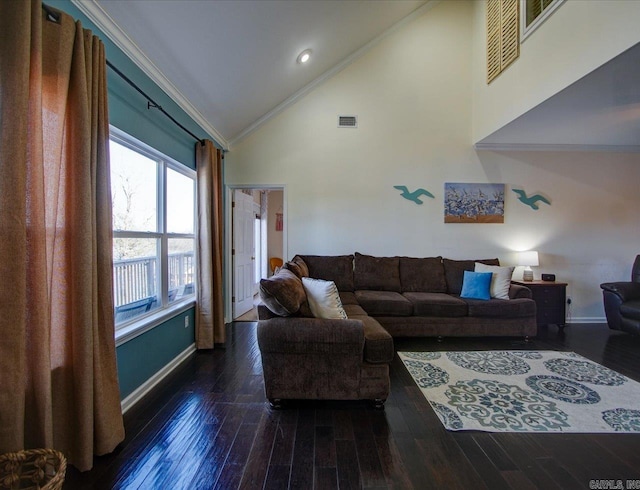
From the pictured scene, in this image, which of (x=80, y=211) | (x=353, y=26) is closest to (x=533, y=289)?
(x=353, y=26)

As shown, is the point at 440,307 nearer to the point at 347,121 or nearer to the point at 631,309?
the point at 631,309

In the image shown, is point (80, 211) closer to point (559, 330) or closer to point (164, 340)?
point (164, 340)

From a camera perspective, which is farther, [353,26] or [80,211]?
[353,26]

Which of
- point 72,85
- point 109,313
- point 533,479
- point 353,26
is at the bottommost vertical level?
point 533,479

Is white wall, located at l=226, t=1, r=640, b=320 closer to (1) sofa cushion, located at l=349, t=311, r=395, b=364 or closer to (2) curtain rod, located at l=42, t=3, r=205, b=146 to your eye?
(2) curtain rod, located at l=42, t=3, r=205, b=146

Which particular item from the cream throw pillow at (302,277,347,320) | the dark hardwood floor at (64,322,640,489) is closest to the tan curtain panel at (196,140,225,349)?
the dark hardwood floor at (64,322,640,489)

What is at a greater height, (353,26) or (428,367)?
(353,26)

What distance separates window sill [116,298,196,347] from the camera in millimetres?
2089

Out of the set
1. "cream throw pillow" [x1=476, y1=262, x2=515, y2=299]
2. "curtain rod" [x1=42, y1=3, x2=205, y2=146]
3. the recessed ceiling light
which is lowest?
"cream throw pillow" [x1=476, y1=262, x2=515, y2=299]

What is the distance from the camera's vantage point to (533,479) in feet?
4.95

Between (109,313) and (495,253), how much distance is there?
4.85 meters

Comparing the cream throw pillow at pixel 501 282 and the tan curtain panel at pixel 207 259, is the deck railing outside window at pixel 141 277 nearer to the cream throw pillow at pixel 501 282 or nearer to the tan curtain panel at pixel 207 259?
the tan curtain panel at pixel 207 259

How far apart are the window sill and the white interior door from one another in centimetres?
133

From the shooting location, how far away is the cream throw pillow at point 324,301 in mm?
2266
